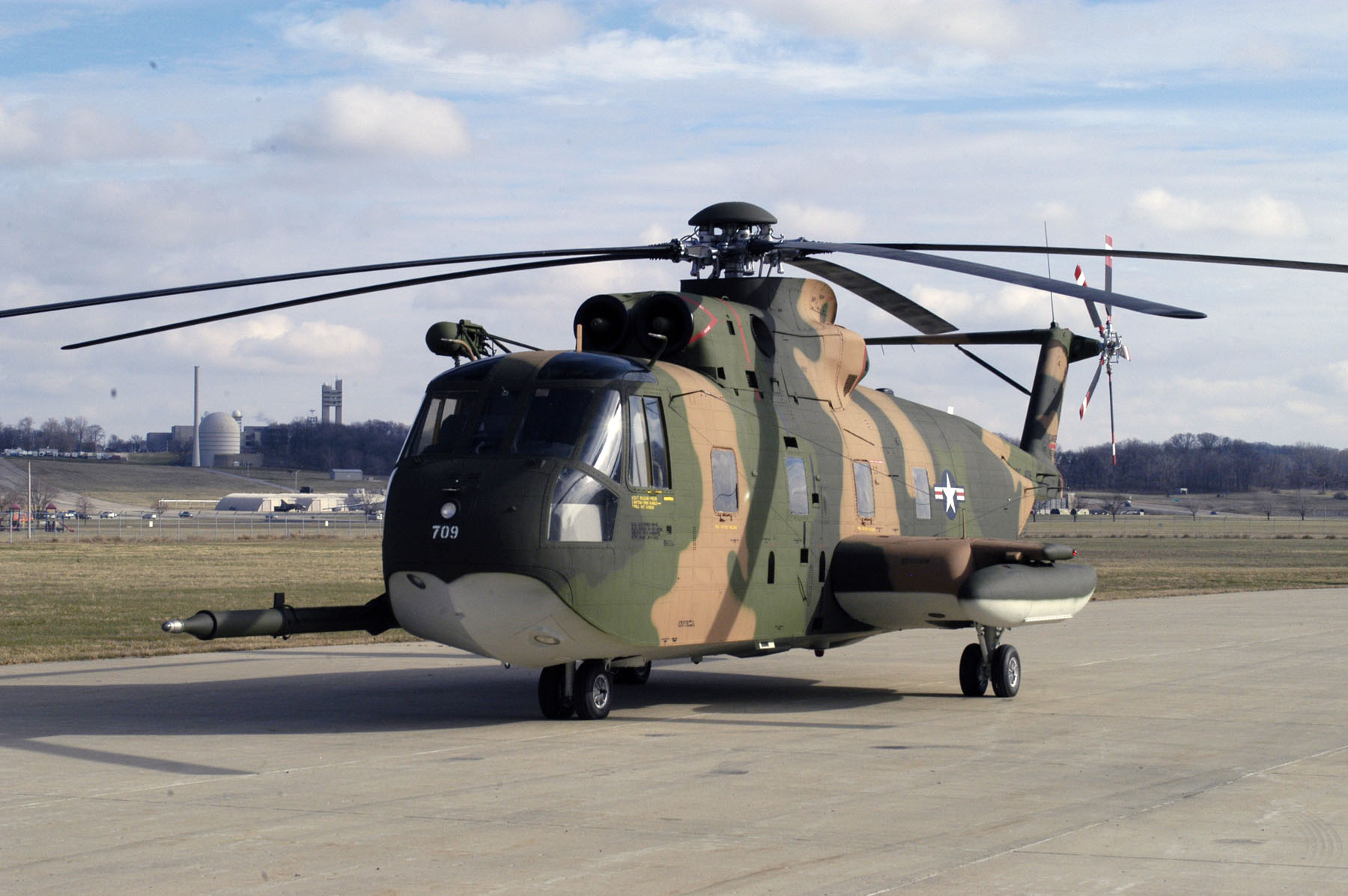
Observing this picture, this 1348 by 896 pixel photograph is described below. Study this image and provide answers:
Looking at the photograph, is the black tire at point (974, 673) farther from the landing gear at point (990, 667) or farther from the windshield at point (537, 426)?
the windshield at point (537, 426)

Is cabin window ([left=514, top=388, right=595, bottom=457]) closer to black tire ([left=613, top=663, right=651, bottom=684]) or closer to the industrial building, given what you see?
black tire ([left=613, top=663, right=651, bottom=684])

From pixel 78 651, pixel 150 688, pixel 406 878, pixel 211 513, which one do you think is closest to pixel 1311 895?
pixel 406 878

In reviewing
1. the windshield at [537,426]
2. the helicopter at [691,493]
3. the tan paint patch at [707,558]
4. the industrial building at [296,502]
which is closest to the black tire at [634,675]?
the helicopter at [691,493]

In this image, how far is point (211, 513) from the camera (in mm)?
134625

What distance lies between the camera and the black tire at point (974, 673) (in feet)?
50.8

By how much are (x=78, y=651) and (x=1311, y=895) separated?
16.9 meters

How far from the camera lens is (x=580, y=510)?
11820 mm

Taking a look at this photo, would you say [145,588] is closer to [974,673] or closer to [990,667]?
[974,673]

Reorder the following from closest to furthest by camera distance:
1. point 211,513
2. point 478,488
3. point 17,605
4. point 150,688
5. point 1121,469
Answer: point 478,488, point 150,688, point 17,605, point 211,513, point 1121,469

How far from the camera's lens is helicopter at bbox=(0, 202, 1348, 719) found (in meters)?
11.6

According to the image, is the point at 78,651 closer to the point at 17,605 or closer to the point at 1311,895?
the point at 17,605

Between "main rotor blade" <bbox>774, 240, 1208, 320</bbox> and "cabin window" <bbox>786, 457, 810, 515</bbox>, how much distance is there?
2.24 meters

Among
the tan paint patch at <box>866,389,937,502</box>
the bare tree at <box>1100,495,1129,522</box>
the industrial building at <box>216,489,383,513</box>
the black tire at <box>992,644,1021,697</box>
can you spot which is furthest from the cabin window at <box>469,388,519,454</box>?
the bare tree at <box>1100,495,1129,522</box>

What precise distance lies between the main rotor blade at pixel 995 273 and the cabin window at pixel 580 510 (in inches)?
132
